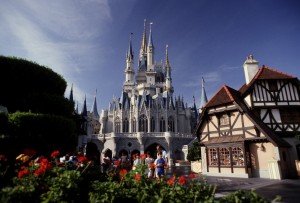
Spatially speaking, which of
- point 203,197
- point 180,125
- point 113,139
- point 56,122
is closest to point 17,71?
point 56,122

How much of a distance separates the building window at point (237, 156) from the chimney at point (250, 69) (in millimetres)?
7193

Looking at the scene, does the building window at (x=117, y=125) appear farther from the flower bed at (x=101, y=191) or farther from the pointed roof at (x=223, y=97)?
the flower bed at (x=101, y=191)

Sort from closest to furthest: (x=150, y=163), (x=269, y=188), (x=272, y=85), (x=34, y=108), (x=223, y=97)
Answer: (x=269, y=188), (x=150, y=163), (x=34, y=108), (x=223, y=97), (x=272, y=85)

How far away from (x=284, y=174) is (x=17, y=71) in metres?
18.3

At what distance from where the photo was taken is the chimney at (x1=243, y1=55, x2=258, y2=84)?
768 inches

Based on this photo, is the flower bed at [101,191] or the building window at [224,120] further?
the building window at [224,120]

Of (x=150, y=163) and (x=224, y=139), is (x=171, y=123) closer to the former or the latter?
(x=224, y=139)

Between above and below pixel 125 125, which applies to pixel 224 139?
below

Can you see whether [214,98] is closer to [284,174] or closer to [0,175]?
[284,174]

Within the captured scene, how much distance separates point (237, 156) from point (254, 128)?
Result: 8.40 ft

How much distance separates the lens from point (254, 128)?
1514cm

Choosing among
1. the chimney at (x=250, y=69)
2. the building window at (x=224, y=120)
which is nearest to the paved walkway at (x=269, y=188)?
the building window at (x=224, y=120)

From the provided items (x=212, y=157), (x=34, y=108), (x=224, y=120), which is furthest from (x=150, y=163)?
(x=224, y=120)

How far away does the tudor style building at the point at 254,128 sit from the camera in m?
15.0
